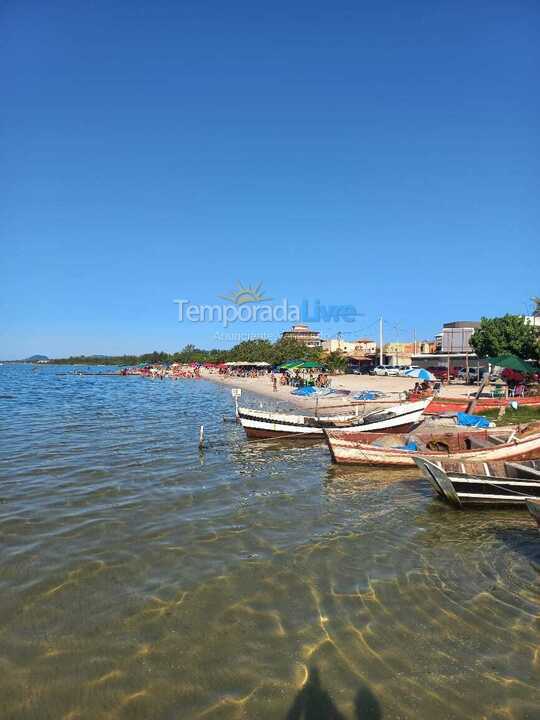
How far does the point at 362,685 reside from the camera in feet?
16.5

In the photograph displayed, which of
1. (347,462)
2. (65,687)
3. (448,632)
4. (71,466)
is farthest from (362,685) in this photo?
(71,466)

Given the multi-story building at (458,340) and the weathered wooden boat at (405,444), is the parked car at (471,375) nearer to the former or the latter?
the multi-story building at (458,340)

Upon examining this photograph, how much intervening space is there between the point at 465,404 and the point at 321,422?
34.5ft

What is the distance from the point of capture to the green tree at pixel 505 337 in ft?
162

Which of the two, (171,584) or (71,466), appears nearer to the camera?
(171,584)

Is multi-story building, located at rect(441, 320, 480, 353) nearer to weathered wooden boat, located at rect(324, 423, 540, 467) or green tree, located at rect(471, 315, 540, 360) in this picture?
green tree, located at rect(471, 315, 540, 360)

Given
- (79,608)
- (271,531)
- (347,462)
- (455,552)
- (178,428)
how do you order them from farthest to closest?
1. (178,428)
2. (347,462)
3. (271,531)
4. (455,552)
5. (79,608)

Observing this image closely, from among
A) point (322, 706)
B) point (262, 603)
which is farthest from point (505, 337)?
point (322, 706)

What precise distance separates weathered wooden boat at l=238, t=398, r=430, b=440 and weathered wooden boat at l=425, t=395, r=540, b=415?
5981 mm

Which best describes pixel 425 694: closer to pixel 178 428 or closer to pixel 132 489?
pixel 132 489

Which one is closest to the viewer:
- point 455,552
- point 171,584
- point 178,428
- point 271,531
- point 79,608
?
point 79,608

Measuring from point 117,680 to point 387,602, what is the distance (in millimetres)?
3933

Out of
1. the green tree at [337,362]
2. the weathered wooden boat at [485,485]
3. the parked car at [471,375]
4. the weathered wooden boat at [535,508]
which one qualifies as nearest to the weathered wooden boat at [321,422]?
the weathered wooden boat at [485,485]

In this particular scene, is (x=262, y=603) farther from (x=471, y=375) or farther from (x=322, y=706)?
(x=471, y=375)
